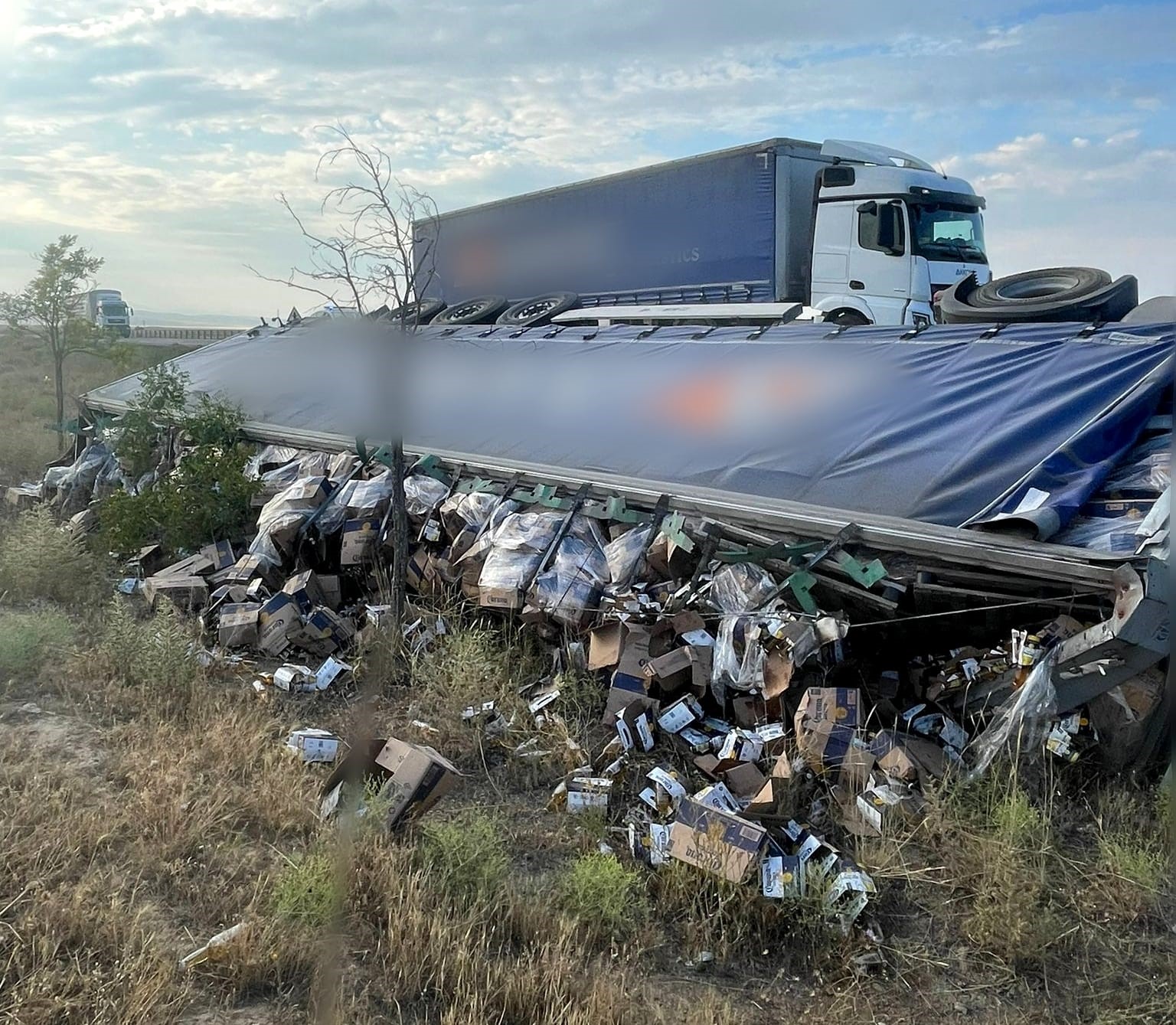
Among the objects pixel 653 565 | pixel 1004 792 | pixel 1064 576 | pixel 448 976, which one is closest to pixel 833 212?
pixel 653 565

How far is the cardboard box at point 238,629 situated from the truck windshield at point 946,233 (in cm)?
932

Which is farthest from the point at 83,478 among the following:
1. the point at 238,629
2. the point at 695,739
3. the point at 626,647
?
the point at 695,739

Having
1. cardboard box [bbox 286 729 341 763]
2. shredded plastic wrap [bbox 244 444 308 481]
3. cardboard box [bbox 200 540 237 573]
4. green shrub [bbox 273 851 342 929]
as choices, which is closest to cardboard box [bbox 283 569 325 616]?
cardboard box [bbox 200 540 237 573]

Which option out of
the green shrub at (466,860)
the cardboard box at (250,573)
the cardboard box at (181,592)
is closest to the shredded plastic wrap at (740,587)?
the green shrub at (466,860)

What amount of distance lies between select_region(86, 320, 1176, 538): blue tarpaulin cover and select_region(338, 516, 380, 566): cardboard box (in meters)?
0.80

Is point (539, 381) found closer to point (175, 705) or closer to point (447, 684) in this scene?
point (447, 684)

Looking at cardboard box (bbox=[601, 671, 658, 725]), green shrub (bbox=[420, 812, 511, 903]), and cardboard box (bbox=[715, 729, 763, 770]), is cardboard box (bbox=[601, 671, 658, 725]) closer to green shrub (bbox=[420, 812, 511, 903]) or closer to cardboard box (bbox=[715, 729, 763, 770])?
cardboard box (bbox=[715, 729, 763, 770])

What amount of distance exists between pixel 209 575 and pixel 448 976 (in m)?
5.17

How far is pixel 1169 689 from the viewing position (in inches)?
151

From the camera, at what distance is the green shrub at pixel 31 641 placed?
223 inches

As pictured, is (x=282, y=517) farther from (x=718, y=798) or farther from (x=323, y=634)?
(x=718, y=798)

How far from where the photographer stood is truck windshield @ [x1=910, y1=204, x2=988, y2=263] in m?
12.0

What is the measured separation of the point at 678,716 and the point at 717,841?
3.96 feet

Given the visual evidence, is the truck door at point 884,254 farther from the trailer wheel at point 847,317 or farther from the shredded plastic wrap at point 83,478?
the shredded plastic wrap at point 83,478
